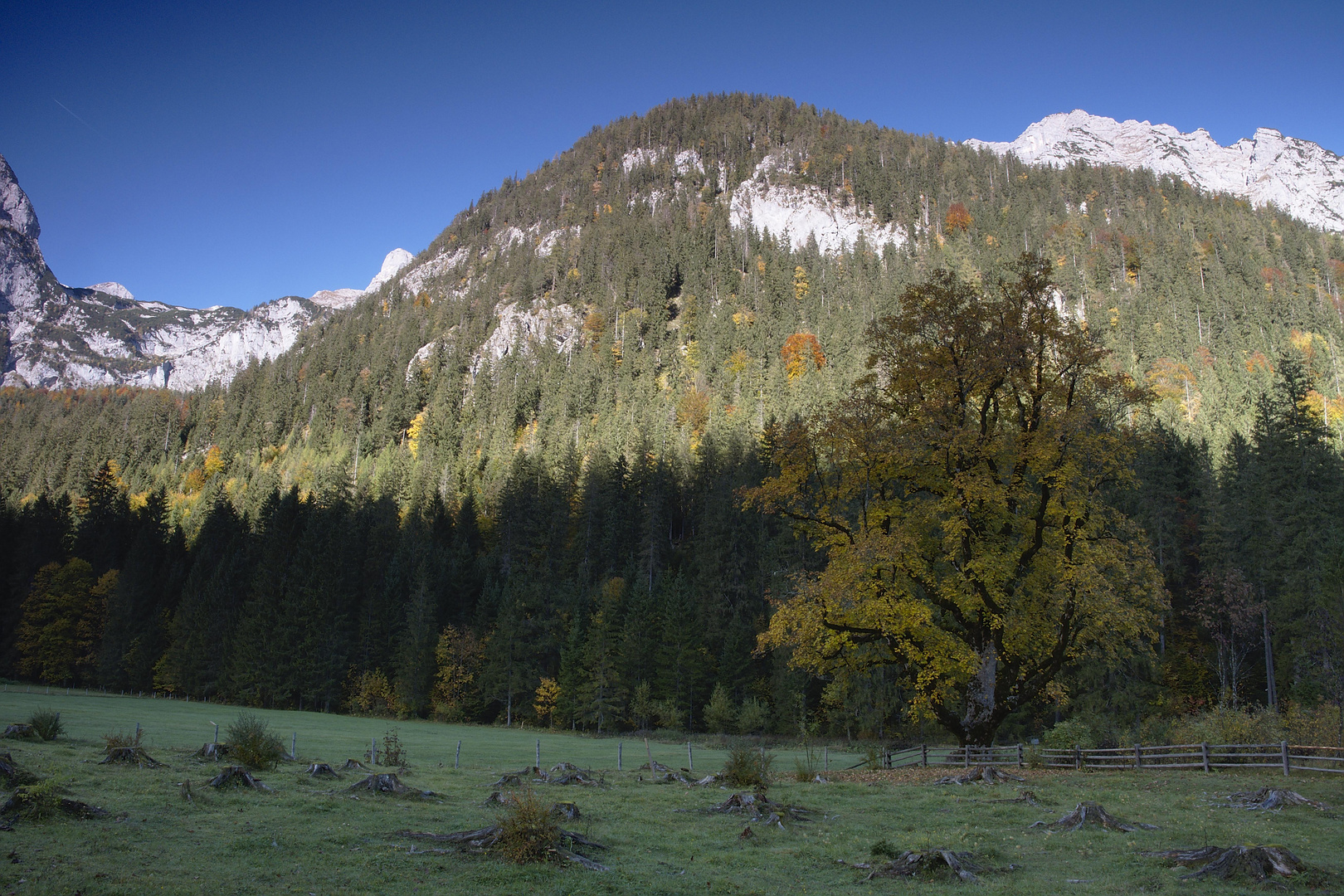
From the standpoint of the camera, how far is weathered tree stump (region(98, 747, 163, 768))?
62.1ft

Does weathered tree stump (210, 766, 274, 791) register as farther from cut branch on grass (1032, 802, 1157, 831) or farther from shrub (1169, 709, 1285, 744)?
shrub (1169, 709, 1285, 744)

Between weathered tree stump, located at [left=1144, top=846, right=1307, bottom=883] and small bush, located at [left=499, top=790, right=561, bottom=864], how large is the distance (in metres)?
8.99

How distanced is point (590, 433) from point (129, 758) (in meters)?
91.8

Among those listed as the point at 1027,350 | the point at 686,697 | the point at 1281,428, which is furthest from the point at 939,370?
the point at 686,697

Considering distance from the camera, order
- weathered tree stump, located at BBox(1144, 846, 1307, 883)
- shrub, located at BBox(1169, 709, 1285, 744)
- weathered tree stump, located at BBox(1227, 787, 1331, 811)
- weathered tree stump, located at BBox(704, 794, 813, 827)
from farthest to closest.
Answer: shrub, located at BBox(1169, 709, 1285, 744)
weathered tree stump, located at BBox(704, 794, 813, 827)
weathered tree stump, located at BBox(1227, 787, 1331, 811)
weathered tree stump, located at BBox(1144, 846, 1307, 883)

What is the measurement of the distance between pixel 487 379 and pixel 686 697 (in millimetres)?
96562

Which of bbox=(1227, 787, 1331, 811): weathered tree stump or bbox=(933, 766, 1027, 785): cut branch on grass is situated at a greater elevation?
bbox=(1227, 787, 1331, 811): weathered tree stump

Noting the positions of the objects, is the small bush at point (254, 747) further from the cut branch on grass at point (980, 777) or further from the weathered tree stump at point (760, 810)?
the cut branch on grass at point (980, 777)

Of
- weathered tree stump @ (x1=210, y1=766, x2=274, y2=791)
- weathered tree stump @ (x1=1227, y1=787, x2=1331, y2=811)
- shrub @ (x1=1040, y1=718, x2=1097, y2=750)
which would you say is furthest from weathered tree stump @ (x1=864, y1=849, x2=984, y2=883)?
shrub @ (x1=1040, y1=718, x2=1097, y2=750)

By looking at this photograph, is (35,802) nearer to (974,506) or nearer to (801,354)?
(974,506)

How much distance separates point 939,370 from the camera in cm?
2252

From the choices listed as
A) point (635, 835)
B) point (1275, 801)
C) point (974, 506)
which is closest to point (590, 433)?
point (974, 506)

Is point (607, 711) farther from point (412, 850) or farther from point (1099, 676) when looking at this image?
point (412, 850)

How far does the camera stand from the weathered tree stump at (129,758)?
18.9 meters
